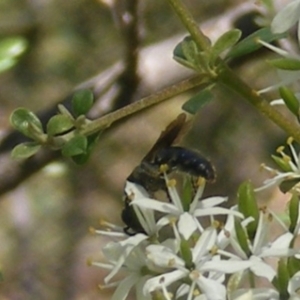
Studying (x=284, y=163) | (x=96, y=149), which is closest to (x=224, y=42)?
(x=284, y=163)

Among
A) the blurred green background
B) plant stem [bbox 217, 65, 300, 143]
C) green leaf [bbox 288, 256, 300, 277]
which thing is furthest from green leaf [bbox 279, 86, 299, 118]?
the blurred green background

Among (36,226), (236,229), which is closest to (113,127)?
(36,226)

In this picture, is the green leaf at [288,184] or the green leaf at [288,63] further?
the green leaf at [288,184]

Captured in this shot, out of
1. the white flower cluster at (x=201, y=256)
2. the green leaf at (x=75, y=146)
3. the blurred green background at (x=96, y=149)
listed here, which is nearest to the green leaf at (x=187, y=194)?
the white flower cluster at (x=201, y=256)

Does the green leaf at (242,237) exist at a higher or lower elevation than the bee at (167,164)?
lower

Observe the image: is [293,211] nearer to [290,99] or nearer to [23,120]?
[290,99]

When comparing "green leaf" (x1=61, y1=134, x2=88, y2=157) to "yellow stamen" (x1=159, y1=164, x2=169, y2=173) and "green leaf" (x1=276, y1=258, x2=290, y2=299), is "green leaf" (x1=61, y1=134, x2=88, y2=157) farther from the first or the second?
"green leaf" (x1=276, y1=258, x2=290, y2=299)

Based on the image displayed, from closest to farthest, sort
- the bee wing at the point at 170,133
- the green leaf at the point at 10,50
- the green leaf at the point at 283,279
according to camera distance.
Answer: the green leaf at the point at 283,279, the bee wing at the point at 170,133, the green leaf at the point at 10,50

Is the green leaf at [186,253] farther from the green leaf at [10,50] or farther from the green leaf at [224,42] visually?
the green leaf at [10,50]

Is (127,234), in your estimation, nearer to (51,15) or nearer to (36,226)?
(36,226)
